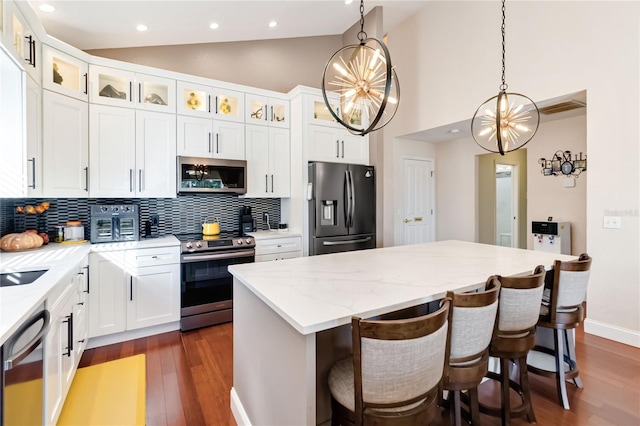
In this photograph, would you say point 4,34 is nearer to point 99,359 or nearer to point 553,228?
point 99,359

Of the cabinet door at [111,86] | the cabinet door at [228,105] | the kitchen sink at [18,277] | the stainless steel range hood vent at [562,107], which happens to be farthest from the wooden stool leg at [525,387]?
the cabinet door at [111,86]

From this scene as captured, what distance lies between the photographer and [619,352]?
109 inches

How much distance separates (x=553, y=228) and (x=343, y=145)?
3.20 m

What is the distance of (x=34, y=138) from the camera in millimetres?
2441

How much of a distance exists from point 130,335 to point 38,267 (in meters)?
1.39

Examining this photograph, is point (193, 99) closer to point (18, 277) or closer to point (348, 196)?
point (348, 196)

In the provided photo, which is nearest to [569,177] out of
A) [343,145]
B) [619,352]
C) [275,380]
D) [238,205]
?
[619,352]

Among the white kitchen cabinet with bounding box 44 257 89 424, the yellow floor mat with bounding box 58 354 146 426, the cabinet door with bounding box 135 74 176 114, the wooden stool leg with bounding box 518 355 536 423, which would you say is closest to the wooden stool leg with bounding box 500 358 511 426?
the wooden stool leg with bounding box 518 355 536 423

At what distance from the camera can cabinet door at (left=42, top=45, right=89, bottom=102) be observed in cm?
261

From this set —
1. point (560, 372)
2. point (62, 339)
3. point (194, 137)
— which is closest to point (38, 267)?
point (62, 339)

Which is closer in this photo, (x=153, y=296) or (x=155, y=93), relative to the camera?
(x=153, y=296)

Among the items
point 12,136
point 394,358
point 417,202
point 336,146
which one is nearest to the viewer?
point 394,358

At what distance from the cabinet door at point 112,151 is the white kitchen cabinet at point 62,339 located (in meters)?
0.96

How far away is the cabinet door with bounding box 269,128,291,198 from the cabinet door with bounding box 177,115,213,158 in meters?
0.78
